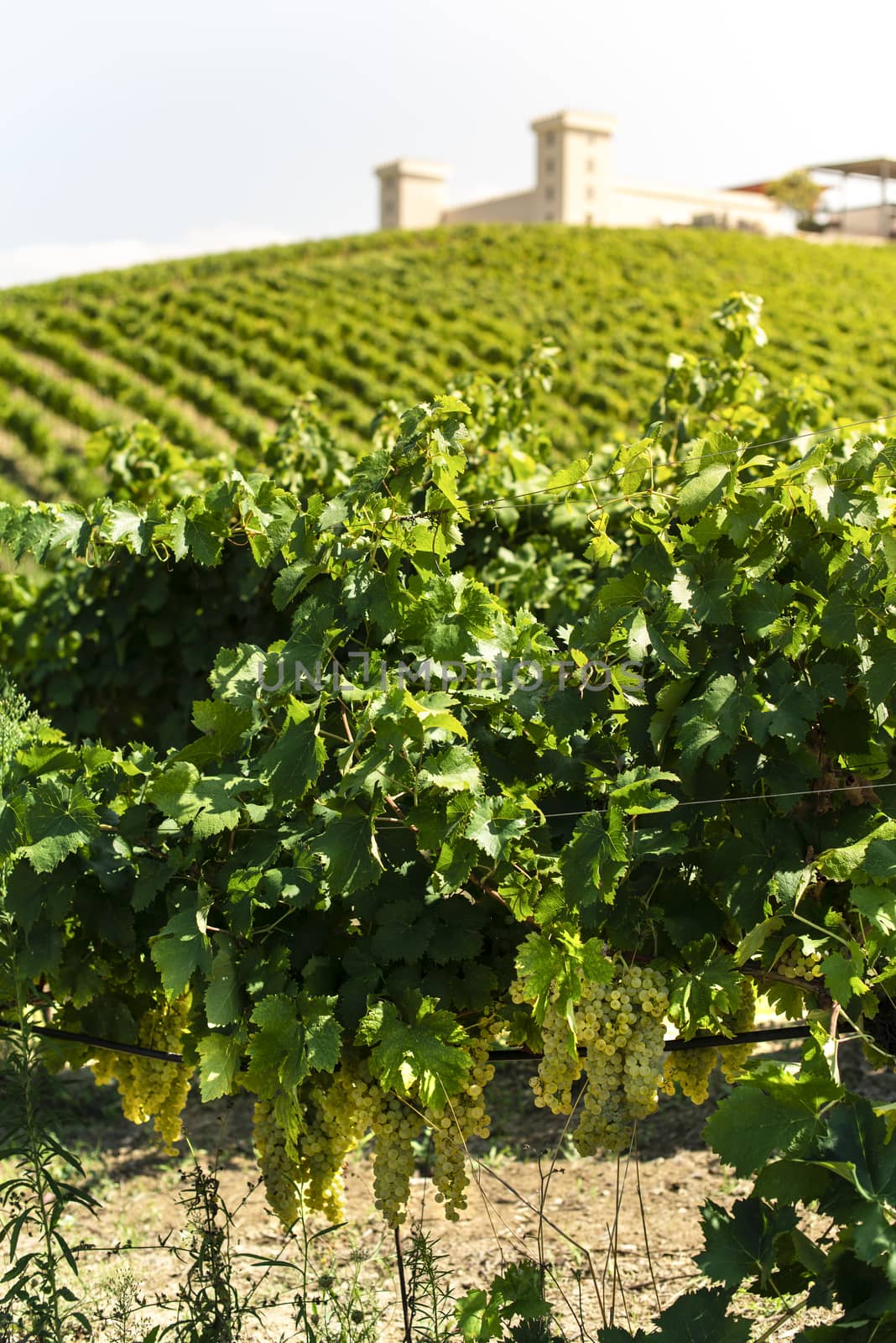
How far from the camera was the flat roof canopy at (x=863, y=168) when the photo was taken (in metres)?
59.2

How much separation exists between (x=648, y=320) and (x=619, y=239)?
29.6ft

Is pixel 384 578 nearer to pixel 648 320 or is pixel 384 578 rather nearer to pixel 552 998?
pixel 552 998

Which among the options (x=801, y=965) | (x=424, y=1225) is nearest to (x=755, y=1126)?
(x=801, y=965)

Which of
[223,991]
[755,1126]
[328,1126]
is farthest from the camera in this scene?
[328,1126]

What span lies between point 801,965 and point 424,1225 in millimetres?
1750

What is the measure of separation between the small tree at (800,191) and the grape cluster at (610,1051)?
65620mm

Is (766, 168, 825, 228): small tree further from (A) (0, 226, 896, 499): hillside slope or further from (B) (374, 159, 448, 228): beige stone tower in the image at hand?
(A) (0, 226, 896, 499): hillside slope

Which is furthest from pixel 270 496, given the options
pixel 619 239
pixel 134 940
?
pixel 619 239

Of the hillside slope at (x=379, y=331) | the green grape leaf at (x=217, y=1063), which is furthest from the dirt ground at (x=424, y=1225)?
the hillside slope at (x=379, y=331)

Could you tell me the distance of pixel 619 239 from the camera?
36.2 metres

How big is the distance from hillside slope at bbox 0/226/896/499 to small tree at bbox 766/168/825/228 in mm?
28314

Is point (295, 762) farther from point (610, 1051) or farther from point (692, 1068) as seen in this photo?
point (692, 1068)

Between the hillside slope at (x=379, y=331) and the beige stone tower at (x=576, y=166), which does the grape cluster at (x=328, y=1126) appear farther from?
the beige stone tower at (x=576, y=166)

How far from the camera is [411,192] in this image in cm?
6794
